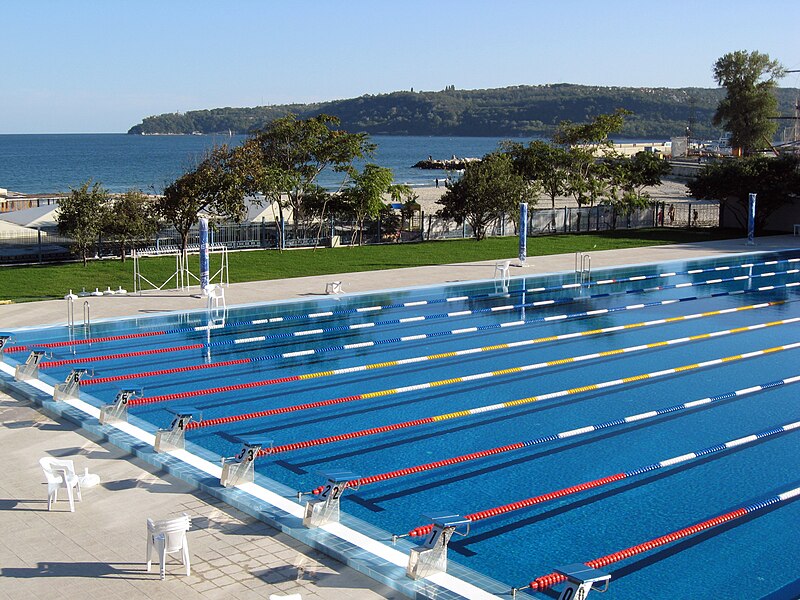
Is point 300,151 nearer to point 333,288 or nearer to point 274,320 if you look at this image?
point 333,288

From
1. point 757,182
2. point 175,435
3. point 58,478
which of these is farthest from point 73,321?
point 757,182

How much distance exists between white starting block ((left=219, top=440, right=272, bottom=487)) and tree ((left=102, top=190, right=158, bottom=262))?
581 inches

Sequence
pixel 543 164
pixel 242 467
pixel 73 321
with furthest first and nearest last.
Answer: pixel 543 164, pixel 73 321, pixel 242 467

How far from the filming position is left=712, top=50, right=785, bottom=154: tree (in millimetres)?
73500

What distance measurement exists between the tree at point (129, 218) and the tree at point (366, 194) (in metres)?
6.98

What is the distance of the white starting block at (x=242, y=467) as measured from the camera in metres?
8.89

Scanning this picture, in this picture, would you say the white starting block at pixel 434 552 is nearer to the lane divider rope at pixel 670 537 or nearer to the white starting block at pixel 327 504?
the lane divider rope at pixel 670 537

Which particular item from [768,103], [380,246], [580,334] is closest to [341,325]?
[580,334]

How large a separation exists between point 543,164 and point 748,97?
158ft

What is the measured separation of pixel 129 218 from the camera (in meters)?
22.8

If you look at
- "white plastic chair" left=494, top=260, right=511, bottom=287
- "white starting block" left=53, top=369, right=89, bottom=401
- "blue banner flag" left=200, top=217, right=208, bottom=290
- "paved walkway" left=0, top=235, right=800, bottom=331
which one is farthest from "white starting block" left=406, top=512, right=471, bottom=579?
"white plastic chair" left=494, top=260, right=511, bottom=287

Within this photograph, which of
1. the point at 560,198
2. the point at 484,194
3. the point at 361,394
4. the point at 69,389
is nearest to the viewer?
Answer: the point at 69,389

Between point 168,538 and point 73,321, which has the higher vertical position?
point 73,321

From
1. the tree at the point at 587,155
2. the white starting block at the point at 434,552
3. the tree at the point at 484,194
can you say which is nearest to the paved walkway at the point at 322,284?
the tree at the point at 484,194
